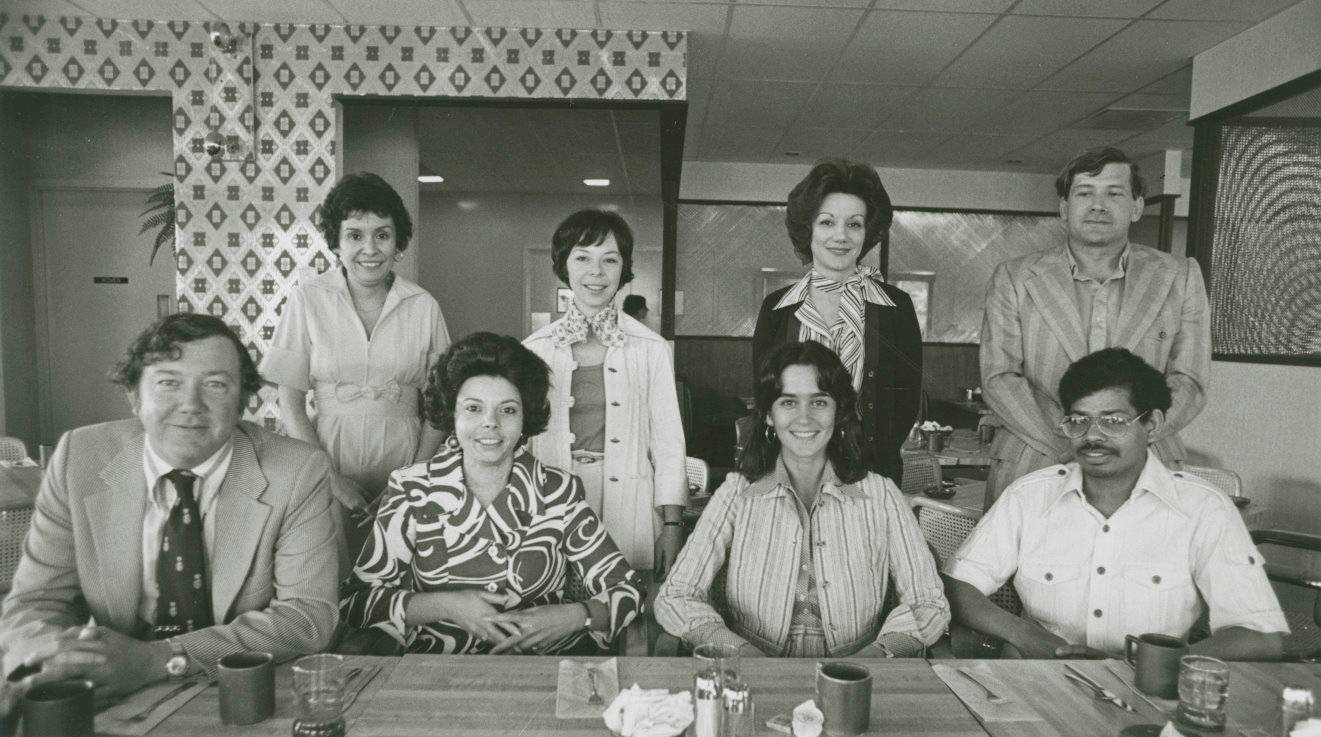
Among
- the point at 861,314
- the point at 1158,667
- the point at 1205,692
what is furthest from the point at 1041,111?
the point at 1205,692

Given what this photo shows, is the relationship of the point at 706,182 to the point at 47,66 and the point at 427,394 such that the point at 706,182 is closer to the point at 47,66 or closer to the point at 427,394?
the point at 47,66

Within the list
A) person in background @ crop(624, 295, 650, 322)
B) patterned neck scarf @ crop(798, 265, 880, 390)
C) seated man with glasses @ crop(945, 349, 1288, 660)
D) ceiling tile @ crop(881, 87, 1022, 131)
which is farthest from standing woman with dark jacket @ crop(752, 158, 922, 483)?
person in background @ crop(624, 295, 650, 322)

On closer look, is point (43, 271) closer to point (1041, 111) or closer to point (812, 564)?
point (812, 564)

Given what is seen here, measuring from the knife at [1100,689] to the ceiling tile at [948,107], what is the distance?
4987 millimetres

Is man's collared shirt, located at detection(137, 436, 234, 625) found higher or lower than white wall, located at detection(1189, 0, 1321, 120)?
lower

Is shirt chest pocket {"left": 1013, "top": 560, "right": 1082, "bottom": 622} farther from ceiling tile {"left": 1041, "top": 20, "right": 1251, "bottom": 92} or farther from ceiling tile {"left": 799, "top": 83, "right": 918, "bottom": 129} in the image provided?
ceiling tile {"left": 799, "top": 83, "right": 918, "bottom": 129}

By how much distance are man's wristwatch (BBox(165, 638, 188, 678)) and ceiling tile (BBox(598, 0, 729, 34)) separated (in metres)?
3.74

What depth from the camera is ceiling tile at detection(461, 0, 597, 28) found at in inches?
169

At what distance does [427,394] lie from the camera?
2270 millimetres

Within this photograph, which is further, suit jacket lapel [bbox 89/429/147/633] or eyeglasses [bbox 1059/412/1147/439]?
eyeglasses [bbox 1059/412/1147/439]

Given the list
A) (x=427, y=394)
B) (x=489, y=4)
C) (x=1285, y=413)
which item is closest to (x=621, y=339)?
(x=427, y=394)

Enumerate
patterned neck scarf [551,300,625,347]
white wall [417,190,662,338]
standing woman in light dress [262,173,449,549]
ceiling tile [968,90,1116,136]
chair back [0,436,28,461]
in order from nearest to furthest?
patterned neck scarf [551,300,625,347] → standing woman in light dress [262,173,449,549] → chair back [0,436,28,461] → ceiling tile [968,90,1116,136] → white wall [417,190,662,338]

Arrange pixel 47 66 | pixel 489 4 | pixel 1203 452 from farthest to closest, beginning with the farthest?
1. pixel 1203 452
2. pixel 47 66
3. pixel 489 4

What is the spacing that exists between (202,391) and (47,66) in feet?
14.0
